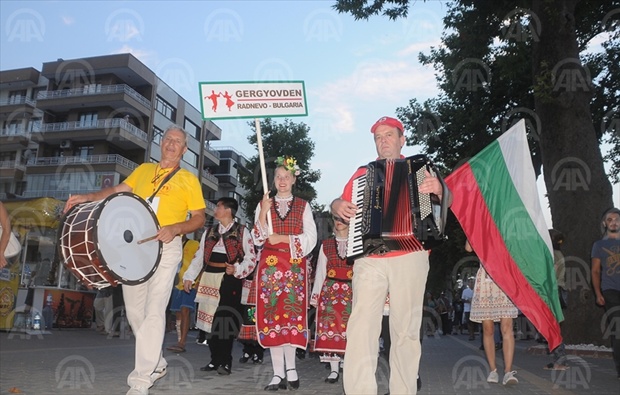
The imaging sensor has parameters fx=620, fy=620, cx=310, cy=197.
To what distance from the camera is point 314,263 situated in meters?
9.93

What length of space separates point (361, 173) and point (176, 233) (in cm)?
168

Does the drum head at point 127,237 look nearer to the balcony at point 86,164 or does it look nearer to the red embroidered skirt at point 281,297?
the red embroidered skirt at point 281,297

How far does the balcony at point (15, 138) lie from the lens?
53.5m

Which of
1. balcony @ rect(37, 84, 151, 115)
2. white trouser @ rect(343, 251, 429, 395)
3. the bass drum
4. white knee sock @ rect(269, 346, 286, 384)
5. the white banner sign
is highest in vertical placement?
balcony @ rect(37, 84, 151, 115)

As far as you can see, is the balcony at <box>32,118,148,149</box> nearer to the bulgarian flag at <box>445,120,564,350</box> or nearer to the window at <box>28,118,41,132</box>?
the window at <box>28,118,41,132</box>

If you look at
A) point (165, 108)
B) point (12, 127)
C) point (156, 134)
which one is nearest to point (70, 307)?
point (156, 134)

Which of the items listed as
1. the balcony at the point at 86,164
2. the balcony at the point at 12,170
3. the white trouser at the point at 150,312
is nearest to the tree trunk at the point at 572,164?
the white trouser at the point at 150,312

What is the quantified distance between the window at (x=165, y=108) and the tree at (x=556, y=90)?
34071 mm

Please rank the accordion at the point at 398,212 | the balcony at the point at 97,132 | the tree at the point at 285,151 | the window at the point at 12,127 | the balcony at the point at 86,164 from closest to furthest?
the accordion at the point at 398,212
the tree at the point at 285,151
the balcony at the point at 86,164
the balcony at the point at 97,132
the window at the point at 12,127

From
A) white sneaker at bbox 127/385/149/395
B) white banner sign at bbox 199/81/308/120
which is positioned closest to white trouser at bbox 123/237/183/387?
white sneaker at bbox 127/385/149/395

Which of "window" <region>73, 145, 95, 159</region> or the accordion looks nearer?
the accordion

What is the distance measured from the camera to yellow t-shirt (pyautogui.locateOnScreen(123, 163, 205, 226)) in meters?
5.34

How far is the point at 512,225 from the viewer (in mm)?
7008

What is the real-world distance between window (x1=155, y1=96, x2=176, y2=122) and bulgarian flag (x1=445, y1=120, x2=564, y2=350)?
46.6m
